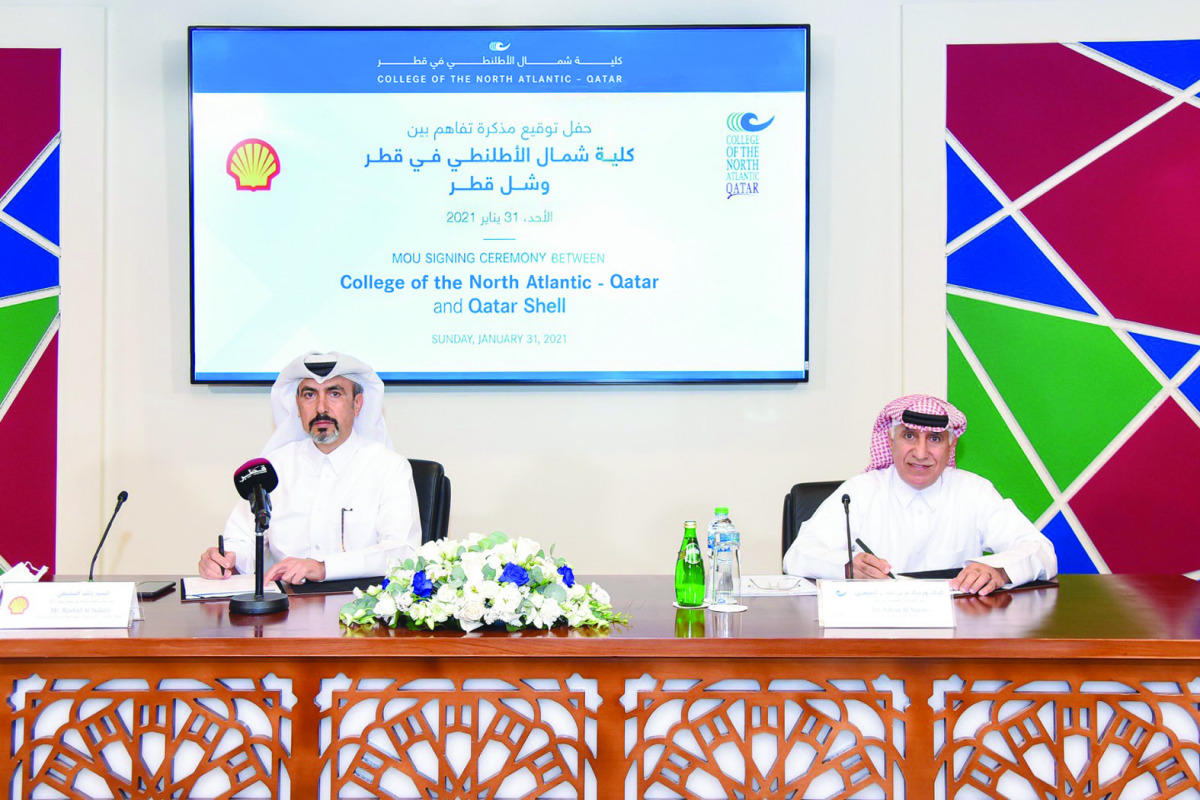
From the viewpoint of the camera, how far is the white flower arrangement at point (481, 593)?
2043 mm

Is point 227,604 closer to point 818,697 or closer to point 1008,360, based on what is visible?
point 818,697

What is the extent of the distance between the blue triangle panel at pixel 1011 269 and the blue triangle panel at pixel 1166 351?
0.23 meters

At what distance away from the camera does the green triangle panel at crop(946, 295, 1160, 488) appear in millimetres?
3936

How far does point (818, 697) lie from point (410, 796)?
33.7 inches

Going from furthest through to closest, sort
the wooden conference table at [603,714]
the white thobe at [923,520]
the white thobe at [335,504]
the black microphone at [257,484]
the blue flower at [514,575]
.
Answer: the white thobe at [335,504]
the white thobe at [923,520]
the black microphone at [257,484]
the blue flower at [514,575]
the wooden conference table at [603,714]

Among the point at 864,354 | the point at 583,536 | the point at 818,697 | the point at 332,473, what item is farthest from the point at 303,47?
the point at 818,697

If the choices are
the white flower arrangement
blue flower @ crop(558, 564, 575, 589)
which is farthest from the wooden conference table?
blue flower @ crop(558, 564, 575, 589)

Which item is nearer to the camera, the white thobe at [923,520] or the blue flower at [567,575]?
the blue flower at [567,575]

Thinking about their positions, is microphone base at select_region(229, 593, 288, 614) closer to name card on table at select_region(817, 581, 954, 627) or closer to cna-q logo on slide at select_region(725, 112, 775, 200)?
name card on table at select_region(817, 581, 954, 627)

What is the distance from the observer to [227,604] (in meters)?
2.45

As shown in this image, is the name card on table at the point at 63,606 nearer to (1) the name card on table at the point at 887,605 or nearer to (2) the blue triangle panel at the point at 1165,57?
(1) the name card on table at the point at 887,605

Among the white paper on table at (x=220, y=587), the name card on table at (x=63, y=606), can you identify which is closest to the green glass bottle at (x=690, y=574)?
the white paper on table at (x=220, y=587)

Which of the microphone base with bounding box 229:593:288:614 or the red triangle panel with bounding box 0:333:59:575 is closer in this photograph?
the microphone base with bounding box 229:593:288:614

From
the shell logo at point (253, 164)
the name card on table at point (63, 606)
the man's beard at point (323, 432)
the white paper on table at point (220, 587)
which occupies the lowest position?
the white paper on table at point (220, 587)
